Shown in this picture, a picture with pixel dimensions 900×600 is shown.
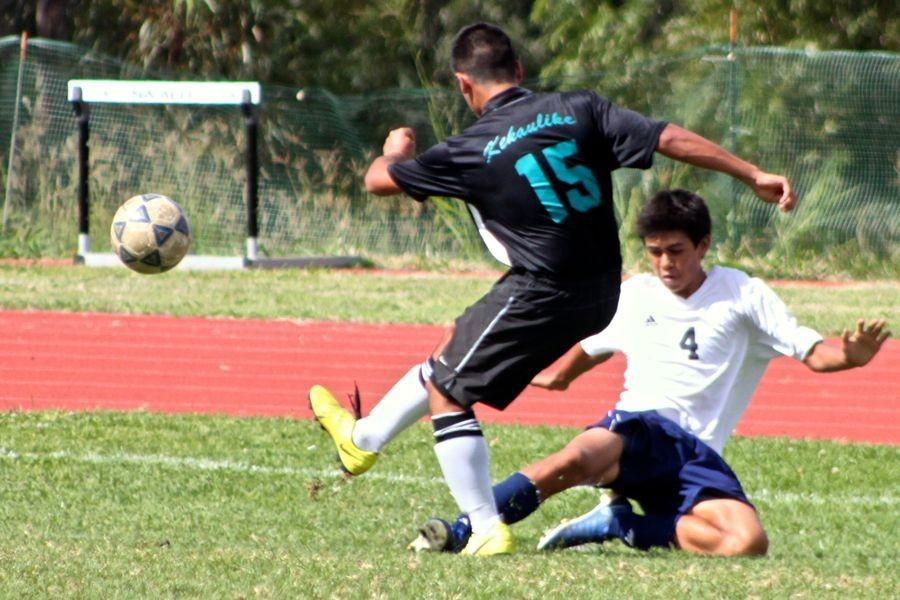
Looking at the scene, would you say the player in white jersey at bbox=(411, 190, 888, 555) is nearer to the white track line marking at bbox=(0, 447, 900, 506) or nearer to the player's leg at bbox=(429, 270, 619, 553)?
the player's leg at bbox=(429, 270, 619, 553)

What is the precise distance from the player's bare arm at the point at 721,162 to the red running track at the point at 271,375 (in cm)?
391

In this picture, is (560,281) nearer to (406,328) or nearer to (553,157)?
(553,157)

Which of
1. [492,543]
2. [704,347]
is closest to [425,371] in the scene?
[492,543]

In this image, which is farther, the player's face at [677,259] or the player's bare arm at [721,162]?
the player's face at [677,259]

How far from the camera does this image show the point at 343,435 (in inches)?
251

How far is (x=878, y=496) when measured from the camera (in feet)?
24.4

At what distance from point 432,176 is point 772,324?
1.47m

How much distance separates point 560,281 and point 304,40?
21854 millimetres

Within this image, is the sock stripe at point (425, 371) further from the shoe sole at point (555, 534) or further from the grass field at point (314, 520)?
the shoe sole at point (555, 534)

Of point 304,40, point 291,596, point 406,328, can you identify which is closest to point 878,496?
point 291,596

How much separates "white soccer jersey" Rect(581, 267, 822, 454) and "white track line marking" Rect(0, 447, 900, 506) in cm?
102

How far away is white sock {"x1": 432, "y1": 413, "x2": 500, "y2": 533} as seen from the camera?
580cm

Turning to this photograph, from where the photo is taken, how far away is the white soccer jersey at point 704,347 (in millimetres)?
6355

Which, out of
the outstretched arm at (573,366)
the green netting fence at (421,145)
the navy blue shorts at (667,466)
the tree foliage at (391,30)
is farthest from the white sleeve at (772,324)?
the tree foliage at (391,30)
